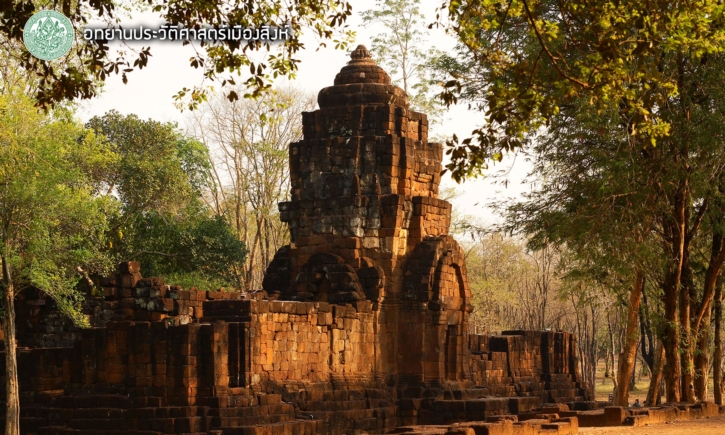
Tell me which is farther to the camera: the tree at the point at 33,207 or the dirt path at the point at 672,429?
the tree at the point at 33,207

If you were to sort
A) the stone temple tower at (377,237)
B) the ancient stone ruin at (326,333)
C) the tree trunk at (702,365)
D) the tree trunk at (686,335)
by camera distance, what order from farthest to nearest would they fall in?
the tree trunk at (702,365)
the tree trunk at (686,335)
the stone temple tower at (377,237)
the ancient stone ruin at (326,333)

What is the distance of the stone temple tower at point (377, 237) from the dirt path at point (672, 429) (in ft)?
16.8

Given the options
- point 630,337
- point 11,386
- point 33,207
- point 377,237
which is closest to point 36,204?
point 33,207


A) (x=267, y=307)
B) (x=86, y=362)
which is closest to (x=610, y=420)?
(x=267, y=307)

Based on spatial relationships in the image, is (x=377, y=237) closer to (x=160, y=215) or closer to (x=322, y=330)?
(x=322, y=330)

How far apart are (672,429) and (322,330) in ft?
21.0

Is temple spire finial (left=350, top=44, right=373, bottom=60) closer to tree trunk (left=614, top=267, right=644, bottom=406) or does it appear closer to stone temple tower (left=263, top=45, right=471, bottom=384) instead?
stone temple tower (left=263, top=45, right=471, bottom=384)

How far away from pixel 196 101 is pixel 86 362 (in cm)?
668

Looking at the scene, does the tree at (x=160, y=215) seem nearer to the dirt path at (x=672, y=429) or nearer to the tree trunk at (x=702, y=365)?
the tree trunk at (x=702, y=365)

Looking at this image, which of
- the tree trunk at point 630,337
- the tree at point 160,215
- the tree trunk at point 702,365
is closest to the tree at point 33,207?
the tree at point 160,215

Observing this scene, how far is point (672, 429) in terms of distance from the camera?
57.7ft

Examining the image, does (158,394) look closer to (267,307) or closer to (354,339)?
(267,307)

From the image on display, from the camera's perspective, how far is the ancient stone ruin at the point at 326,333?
688 inches

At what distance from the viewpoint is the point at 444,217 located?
24000mm
